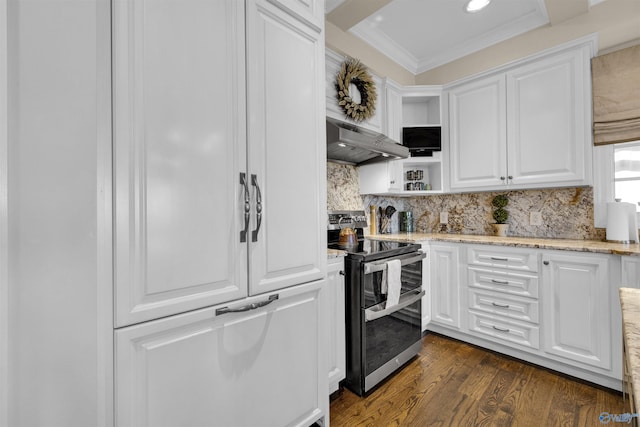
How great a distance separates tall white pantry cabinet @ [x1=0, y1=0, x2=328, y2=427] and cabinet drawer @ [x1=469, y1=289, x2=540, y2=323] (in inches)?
71.6

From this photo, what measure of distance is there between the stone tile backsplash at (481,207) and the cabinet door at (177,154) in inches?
60.2

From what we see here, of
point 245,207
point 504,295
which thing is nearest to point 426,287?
point 504,295

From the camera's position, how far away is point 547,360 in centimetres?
217

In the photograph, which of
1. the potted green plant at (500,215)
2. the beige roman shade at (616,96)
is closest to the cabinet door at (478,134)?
the potted green plant at (500,215)

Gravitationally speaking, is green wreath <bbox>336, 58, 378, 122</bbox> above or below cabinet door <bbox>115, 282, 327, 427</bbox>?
above

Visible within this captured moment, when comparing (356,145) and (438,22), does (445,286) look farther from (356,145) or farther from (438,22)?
(438,22)

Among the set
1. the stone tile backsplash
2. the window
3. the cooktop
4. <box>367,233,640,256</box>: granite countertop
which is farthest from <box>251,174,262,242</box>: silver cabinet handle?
the window

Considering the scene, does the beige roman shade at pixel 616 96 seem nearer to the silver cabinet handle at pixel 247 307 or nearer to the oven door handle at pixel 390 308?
the oven door handle at pixel 390 308

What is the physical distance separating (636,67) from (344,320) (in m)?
2.70

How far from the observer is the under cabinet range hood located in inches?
77.9

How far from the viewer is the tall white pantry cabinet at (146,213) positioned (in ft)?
2.74

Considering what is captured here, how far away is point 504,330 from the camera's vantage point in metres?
2.33

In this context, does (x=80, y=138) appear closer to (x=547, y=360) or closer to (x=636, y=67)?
(x=547, y=360)

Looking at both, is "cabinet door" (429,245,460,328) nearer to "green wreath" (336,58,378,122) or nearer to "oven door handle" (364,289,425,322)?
"oven door handle" (364,289,425,322)
